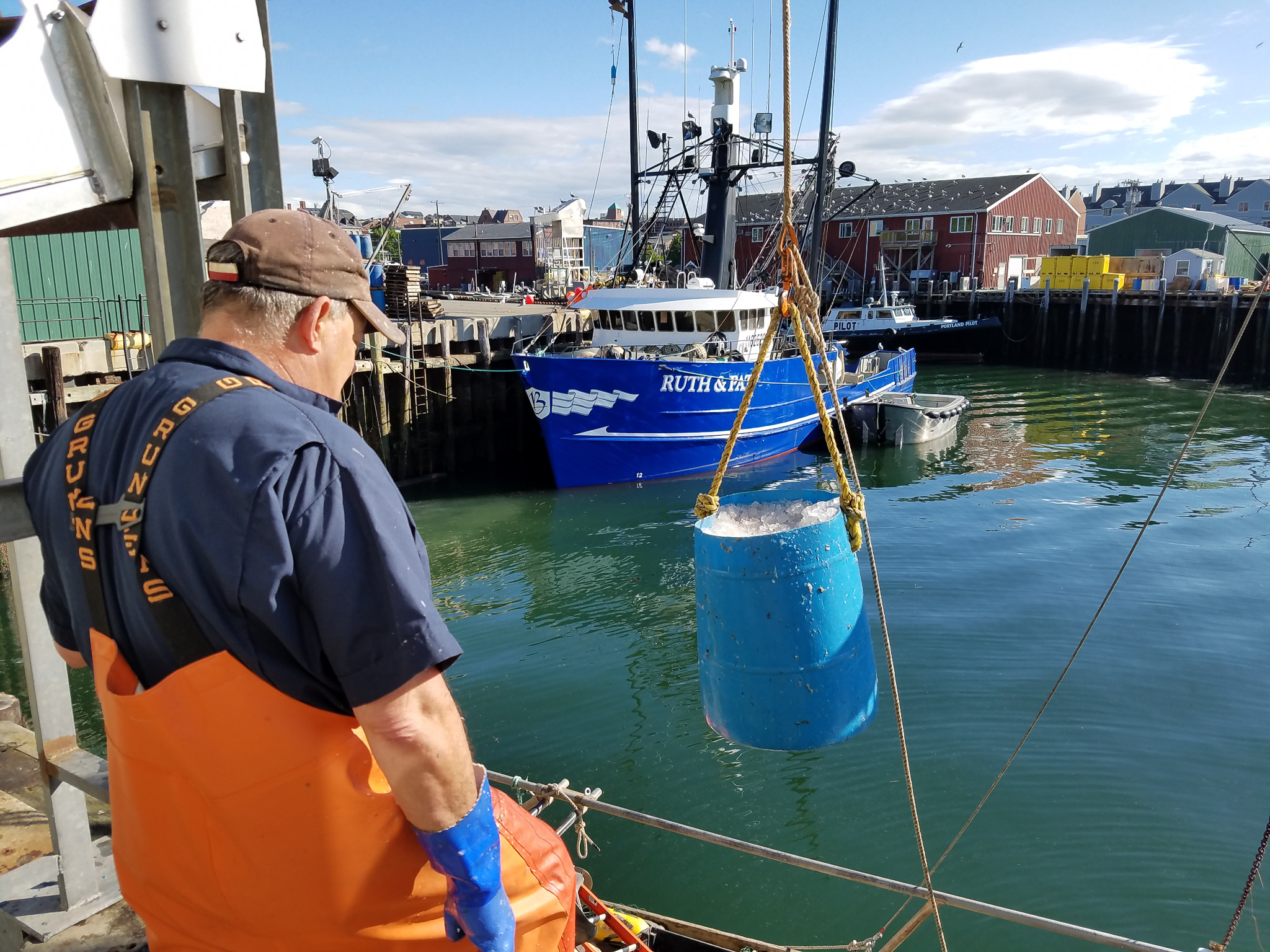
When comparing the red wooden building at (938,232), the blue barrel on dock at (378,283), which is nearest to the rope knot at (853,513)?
the blue barrel on dock at (378,283)

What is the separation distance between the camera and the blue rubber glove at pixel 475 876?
4.22 feet

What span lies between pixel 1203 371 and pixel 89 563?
3437 centimetres

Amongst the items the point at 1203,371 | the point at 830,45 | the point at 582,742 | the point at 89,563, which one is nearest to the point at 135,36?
the point at 89,563

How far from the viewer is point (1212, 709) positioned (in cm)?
677

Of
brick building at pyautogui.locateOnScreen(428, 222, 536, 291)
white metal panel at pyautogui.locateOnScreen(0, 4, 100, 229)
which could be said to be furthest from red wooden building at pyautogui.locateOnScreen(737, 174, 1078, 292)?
white metal panel at pyautogui.locateOnScreen(0, 4, 100, 229)

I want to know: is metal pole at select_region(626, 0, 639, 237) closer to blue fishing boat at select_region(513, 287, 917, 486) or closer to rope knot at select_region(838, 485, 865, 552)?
blue fishing boat at select_region(513, 287, 917, 486)

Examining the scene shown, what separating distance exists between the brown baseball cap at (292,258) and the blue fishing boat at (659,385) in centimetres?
1266

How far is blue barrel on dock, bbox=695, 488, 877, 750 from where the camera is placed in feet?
9.76

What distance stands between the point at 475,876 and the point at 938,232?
4535 centimetres

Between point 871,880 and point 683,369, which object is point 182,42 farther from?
point 683,369

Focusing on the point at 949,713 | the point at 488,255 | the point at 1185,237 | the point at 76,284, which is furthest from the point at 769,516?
the point at 488,255

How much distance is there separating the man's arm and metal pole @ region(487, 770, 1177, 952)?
1710 mm

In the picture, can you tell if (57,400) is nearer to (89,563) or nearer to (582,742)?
(582,742)

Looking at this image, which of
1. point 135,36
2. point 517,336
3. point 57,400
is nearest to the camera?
point 135,36
